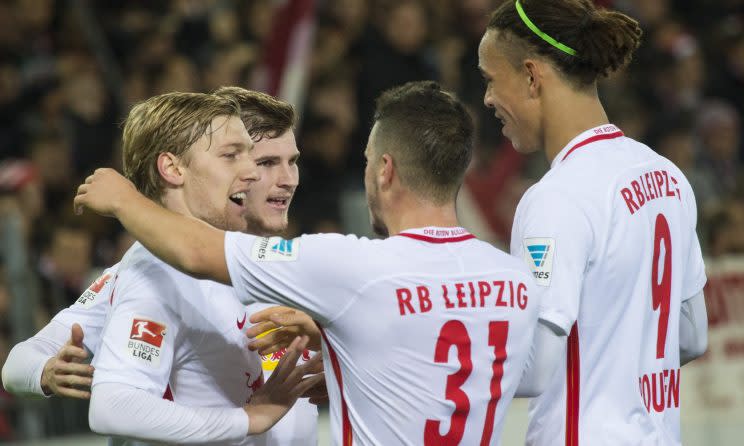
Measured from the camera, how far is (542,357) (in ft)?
9.73

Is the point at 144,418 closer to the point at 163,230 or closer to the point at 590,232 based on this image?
the point at 163,230

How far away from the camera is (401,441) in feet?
9.36

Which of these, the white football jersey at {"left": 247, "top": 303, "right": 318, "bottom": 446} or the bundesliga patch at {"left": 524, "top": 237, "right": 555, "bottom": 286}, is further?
the white football jersey at {"left": 247, "top": 303, "right": 318, "bottom": 446}

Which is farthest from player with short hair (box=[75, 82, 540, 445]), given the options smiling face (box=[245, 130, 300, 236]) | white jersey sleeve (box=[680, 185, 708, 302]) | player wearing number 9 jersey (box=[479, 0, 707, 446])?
smiling face (box=[245, 130, 300, 236])

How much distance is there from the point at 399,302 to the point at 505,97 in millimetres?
808

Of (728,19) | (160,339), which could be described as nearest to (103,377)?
(160,339)

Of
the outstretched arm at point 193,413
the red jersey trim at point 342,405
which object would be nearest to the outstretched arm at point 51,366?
the outstretched arm at point 193,413

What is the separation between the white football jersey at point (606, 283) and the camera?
3.00 meters

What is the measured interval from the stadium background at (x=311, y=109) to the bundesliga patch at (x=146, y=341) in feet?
11.0

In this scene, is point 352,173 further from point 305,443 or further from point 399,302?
point 399,302

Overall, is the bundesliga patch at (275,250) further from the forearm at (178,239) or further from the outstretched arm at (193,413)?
the outstretched arm at (193,413)

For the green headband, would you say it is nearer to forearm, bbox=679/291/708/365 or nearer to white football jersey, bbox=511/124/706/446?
white football jersey, bbox=511/124/706/446

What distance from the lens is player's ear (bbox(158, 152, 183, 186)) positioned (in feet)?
10.5

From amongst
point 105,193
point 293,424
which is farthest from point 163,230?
point 293,424
